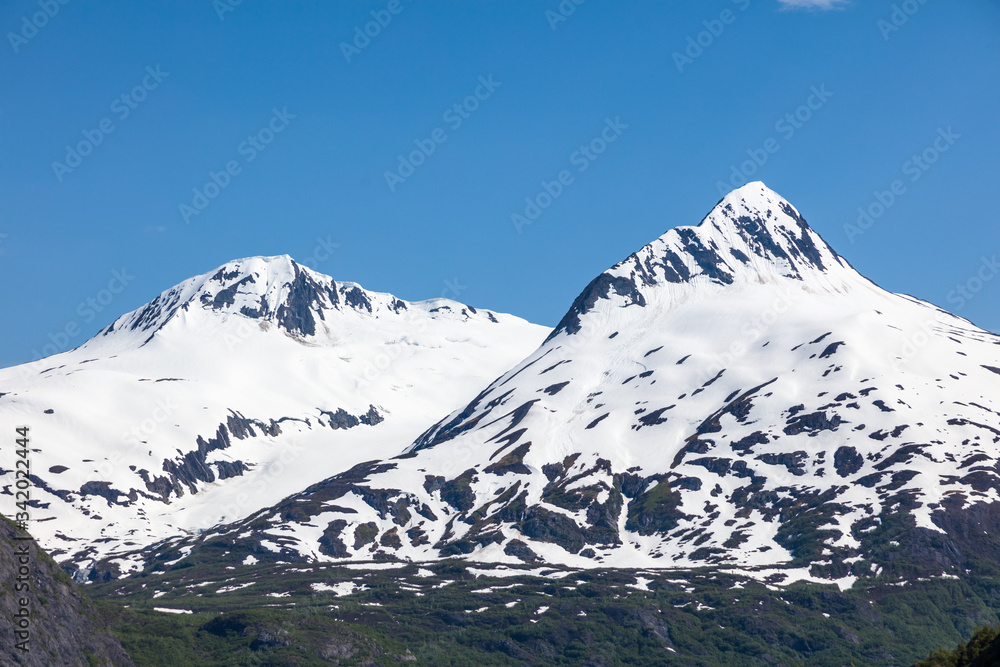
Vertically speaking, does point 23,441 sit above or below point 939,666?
above

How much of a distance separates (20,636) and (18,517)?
5643 centimetres

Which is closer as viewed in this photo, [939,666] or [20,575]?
[939,666]

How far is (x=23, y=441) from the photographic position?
147375 mm

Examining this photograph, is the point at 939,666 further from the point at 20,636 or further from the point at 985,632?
the point at 20,636

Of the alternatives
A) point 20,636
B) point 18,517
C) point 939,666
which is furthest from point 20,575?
point 939,666

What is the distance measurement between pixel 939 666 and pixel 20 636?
5257 inches

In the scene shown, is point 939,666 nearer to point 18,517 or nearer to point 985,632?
point 985,632

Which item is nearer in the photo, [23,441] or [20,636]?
[23,441]

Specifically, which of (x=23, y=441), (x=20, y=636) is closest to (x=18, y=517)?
(x=23, y=441)

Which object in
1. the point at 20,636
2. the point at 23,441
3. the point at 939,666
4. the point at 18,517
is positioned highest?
the point at 23,441

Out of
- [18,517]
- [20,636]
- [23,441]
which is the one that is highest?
[23,441]

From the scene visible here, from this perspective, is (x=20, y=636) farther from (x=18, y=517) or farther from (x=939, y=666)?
(x=939, y=666)

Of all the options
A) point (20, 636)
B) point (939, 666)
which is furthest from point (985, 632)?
point (20, 636)

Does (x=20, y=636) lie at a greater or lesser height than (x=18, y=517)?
lesser
